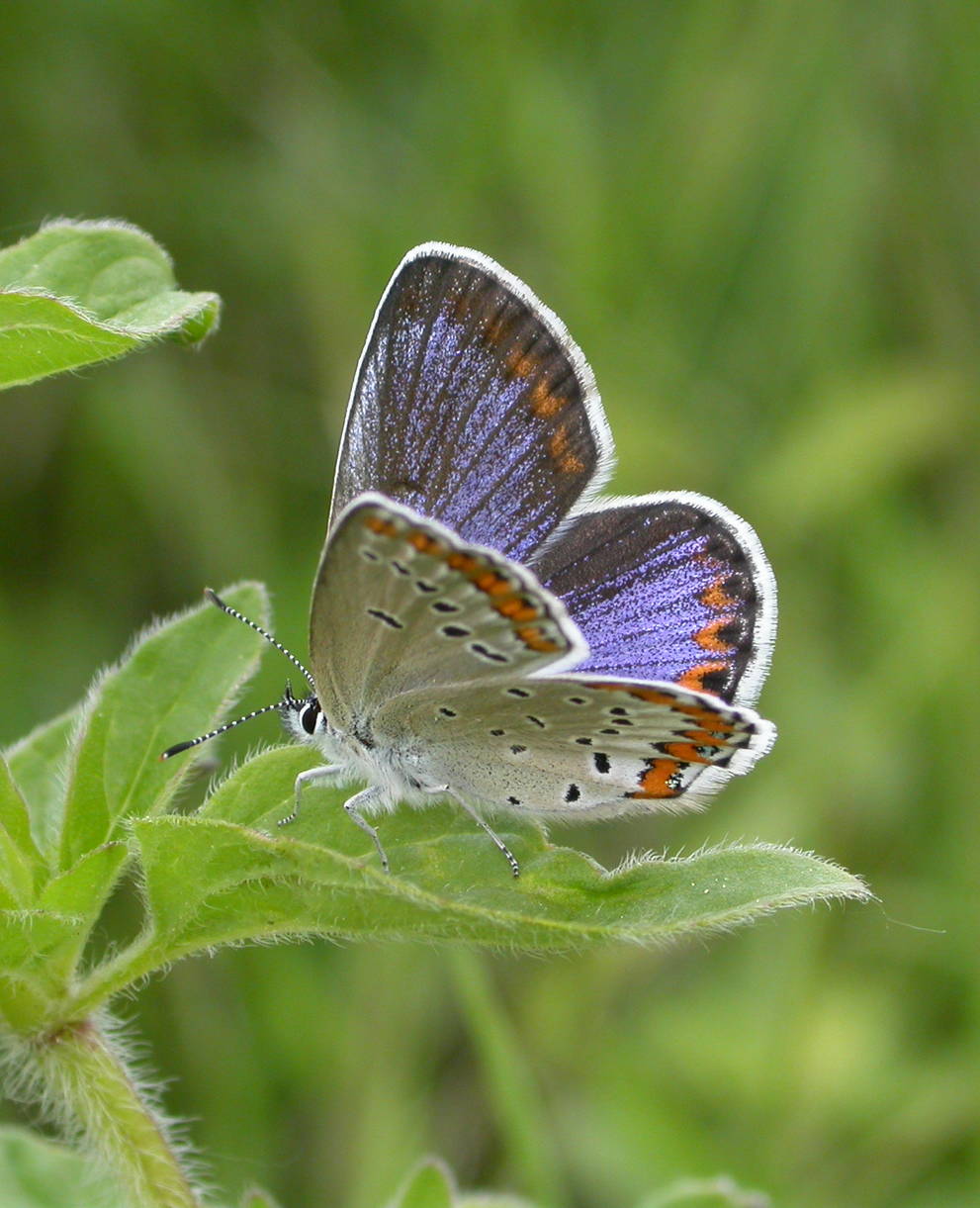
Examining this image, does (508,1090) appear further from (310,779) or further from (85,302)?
(85,302)

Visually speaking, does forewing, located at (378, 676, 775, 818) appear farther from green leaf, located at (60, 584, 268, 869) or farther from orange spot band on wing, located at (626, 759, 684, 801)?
green leaf, located at (60, 584, 268, 869)

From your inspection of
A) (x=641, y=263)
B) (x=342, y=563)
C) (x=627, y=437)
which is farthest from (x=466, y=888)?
(x=641, y=263)

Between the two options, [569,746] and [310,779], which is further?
[569,746]

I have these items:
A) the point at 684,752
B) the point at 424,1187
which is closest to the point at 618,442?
the point at 684,752

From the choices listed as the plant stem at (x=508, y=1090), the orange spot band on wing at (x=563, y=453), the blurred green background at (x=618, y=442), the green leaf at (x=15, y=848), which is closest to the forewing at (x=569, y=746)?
the orange spot band on wing at (x=563, y=453)

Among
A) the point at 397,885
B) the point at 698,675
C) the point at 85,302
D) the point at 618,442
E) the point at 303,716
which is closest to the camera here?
the point at 397,885

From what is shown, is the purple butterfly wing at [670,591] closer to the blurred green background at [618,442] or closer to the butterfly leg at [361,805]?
the butterfly leg at [361,805]
